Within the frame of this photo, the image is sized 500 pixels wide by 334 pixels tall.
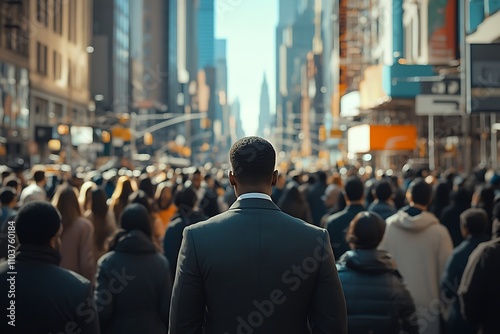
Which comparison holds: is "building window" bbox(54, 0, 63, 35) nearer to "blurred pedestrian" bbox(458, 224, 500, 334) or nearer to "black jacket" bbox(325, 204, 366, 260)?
"black jacket" bbox(325, 204, 366, 260)

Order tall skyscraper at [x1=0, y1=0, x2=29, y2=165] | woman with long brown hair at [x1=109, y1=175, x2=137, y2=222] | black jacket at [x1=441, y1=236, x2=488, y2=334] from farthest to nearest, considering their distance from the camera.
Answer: tall skyscraper at [x1=0, y1=0, x2=29, y2=165], woman with long brown hair at [x1=109, y1=175, x2=137, y2=222], black jacket at [x1=441, y1=236, x2=488, y2=334]

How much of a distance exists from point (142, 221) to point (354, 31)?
77781 millimetres

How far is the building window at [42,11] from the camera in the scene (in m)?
71.2

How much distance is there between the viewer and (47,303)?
4.94m

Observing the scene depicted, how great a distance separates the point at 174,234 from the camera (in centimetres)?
1034

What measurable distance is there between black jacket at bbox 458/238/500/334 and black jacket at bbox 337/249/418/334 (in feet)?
2.07

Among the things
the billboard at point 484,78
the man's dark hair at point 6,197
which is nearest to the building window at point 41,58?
the billboard at point 484,78

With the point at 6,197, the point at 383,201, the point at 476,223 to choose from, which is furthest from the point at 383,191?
the point at 6,197

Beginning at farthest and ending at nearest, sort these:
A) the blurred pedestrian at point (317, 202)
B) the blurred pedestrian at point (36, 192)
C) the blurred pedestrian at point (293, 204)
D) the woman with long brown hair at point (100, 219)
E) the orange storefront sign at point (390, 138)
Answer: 1. the orange storefront sign at point (390, 138)
2. the blurred pedestrian at point (317, 202)
3. the blurred pedestrian at point (293, 204)
4. the blurred pedestrian at point (36, 192)
5. the woman with long brown hair at point (100, 219)

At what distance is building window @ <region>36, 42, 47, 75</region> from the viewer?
7094cm

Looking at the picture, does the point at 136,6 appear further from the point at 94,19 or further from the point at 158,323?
the point at 158,323

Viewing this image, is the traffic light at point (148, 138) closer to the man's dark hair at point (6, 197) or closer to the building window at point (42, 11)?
the building window at point (42, 11)

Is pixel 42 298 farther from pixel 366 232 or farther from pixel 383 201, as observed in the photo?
pixel 383 201

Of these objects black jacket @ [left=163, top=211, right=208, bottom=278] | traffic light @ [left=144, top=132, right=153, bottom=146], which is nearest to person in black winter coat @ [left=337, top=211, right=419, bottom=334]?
black jacket @ [left=163, top=211, right=208, bottom=278]
